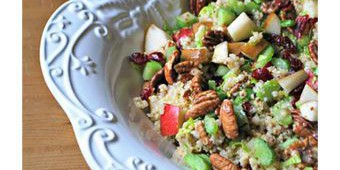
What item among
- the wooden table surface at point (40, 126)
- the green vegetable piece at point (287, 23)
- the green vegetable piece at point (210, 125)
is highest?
the green vegetable piece at point (287, 23)

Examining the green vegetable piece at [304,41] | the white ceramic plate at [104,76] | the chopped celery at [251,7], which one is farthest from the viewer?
the chopped celery at [251,7]

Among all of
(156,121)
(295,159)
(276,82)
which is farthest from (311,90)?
(156,121)

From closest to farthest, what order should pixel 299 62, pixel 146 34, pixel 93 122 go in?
pixel 93 122 < pixel 299 62 < pixel 146 34

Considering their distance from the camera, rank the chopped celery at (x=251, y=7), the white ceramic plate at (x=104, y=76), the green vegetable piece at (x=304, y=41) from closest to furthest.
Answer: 1. the white ceramic plate at (x=104, y=76)
2. the green vegetable piece at (x=304, y=41)
3. the chopped celery at (x=251, y=7)

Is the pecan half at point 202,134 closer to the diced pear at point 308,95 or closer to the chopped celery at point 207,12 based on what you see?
the diced pear at point 308,95

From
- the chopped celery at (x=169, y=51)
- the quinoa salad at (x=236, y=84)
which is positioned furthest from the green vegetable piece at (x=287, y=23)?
the chopped celery at (x=169, y=51)

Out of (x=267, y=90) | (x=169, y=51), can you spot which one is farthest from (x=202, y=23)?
(x=267, y=90)

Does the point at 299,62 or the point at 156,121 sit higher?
the point at 299,62

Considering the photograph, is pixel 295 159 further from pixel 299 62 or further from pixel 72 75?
pixel 72 75

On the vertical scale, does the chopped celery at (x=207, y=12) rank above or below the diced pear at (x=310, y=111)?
above
